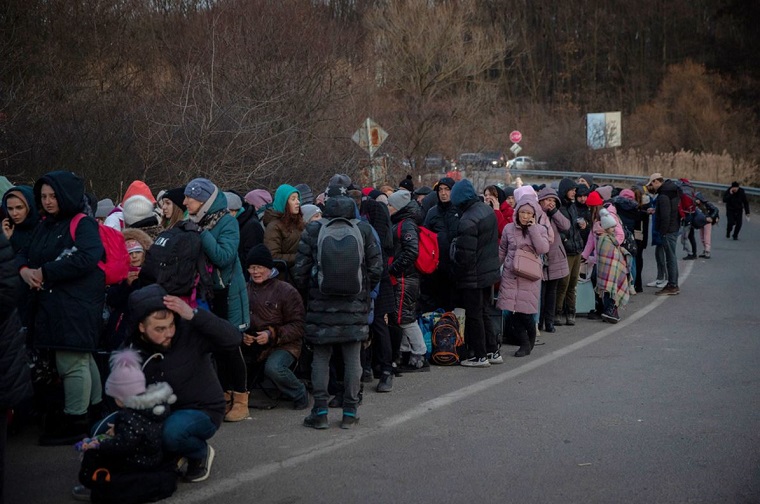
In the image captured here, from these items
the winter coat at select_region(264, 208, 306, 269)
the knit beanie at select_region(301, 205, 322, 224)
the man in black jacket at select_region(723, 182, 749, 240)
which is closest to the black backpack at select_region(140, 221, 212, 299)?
the winter coat at select_region(264, 208, 306, 269)

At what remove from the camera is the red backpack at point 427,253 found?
9688 millimetres

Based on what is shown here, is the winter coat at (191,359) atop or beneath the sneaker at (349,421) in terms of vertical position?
atop

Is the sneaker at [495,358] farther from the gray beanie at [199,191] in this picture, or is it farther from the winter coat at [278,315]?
the gray beanie at [199,191]

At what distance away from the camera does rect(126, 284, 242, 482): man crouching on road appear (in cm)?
577

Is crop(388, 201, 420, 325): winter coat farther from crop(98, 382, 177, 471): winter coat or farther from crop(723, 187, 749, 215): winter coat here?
crop(723, 187, 749, 215): winter coat

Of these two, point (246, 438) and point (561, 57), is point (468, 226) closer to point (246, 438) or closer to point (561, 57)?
point (246, 438)

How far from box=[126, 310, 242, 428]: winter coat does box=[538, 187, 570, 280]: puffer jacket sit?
6.86 meters

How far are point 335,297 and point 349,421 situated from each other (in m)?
0.99

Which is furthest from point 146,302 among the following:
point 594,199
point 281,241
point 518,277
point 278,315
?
point 594,199

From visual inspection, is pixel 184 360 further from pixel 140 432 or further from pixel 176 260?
pixel 176 260

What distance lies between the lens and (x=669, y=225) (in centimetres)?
1584

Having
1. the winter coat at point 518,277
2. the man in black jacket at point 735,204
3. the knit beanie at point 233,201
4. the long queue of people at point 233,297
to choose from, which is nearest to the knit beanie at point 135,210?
the long queue of people at point 233,297

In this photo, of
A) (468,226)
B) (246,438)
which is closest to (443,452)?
(246,438)

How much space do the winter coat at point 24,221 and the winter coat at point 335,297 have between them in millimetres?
2089
